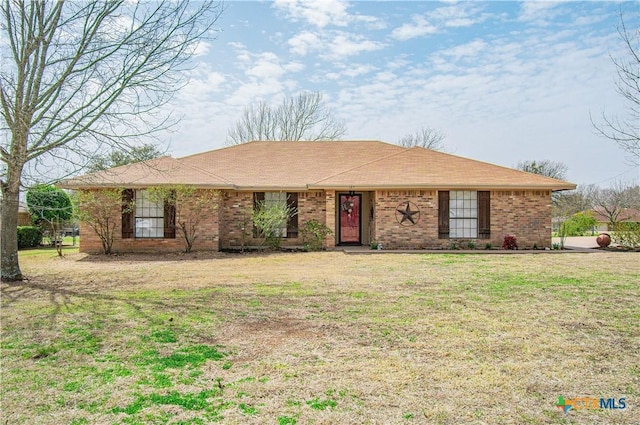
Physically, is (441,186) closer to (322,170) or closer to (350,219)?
(350,219)

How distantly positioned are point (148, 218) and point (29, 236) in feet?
22.7

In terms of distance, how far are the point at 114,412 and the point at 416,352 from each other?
9.75ft

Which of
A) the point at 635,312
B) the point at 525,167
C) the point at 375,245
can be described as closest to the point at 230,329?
the point at 635,312

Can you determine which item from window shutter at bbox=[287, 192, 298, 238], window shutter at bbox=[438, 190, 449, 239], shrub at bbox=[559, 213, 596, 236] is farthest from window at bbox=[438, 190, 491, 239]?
shrub at bbox=[559, 213, 596, 236]

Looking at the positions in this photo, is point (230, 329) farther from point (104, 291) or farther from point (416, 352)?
point (104, 291)

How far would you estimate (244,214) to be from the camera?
16891 millimetres

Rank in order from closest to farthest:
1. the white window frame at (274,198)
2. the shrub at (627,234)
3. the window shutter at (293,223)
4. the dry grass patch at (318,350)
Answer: the dry grass patch at (318,350) < the window shutter at (293,223) < the white window frame at (274,198) < the shrub at (627,234)

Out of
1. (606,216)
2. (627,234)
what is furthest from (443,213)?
(606,216)

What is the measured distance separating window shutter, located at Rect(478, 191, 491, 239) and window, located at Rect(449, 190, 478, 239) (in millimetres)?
139

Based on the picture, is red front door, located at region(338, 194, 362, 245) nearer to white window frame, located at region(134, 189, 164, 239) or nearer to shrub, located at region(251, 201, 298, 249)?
shrub, located at region(251, 201, 298, 249)

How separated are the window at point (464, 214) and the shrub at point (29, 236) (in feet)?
55.0

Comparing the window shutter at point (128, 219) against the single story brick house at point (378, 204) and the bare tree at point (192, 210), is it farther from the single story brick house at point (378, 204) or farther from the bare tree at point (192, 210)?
the bare tree at point (192, 210)

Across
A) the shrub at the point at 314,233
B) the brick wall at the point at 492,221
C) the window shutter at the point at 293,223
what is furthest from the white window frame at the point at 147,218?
A: the brick wall at the point at 492,221

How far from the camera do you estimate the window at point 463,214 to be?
54.2 ft
